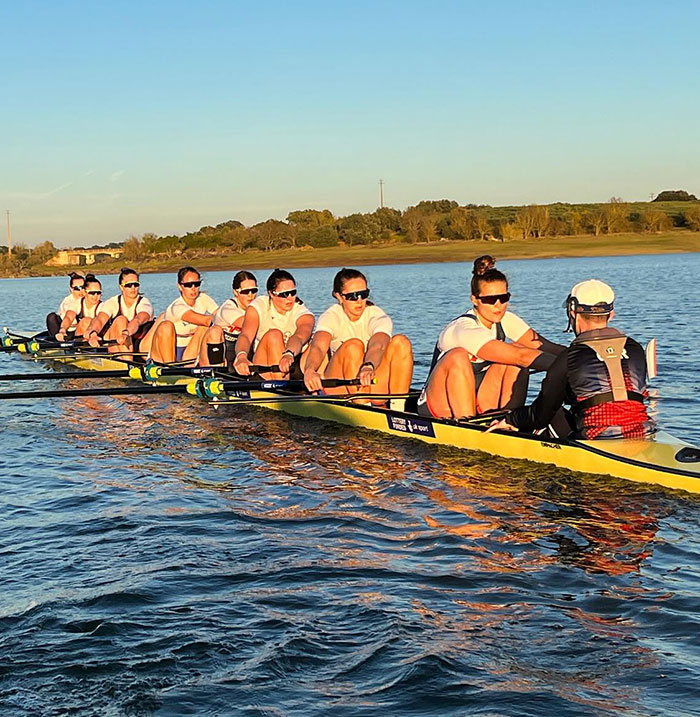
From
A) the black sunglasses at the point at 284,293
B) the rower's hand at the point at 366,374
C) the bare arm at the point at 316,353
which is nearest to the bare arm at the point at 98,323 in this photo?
the black sunglasses at the point at 284,293

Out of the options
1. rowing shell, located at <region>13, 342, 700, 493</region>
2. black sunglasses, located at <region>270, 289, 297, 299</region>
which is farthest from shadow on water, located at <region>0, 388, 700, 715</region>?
black sunglasses, located at <region>270, 289, 297, 299</region>

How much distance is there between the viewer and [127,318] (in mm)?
18562

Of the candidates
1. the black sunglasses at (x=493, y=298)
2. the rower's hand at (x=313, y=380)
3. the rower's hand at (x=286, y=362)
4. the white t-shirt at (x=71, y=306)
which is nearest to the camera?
the black sunglasses at (x=493, y=298)

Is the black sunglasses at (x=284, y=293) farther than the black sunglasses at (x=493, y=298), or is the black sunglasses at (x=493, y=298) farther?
the black sunglasses at (x=284, y=293)

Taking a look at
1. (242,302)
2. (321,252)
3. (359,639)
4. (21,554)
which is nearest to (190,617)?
(359,639)

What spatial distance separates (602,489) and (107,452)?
5988 millimetres

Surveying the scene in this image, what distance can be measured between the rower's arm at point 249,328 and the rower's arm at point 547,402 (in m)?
5.01

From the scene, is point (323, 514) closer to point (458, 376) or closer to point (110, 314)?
point (458, 376)

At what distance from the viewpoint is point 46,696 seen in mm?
5254

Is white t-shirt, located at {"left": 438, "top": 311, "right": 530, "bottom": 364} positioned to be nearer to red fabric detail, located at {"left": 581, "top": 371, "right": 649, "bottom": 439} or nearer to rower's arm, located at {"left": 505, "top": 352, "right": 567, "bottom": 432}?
rower's arm, located at {"left": 505, "top": 352, "right": 567, "bottom": 432}

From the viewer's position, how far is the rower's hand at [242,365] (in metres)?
13.2

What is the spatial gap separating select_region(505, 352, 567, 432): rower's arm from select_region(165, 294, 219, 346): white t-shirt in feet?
25.7

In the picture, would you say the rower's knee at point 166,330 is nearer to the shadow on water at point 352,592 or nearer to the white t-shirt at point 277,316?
the white t-shirt at point 277,316

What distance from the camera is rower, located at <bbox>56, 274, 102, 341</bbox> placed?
20.8 meters
